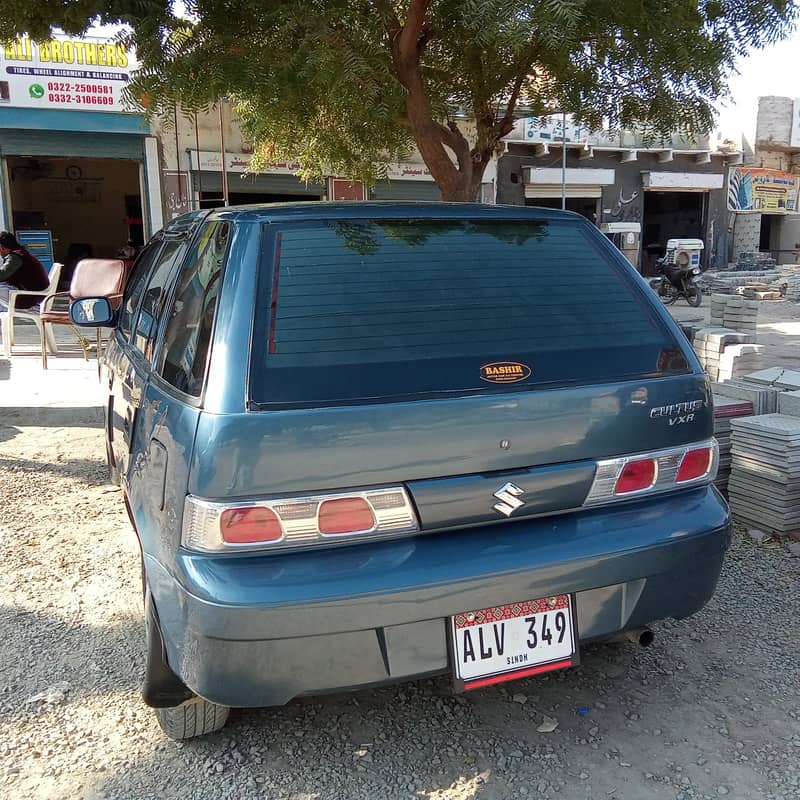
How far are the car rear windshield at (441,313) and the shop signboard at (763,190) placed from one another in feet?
74.5

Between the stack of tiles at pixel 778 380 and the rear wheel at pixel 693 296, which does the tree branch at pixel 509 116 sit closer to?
the stack of tiles at pixel 778 380

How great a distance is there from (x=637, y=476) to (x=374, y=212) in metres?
1.21

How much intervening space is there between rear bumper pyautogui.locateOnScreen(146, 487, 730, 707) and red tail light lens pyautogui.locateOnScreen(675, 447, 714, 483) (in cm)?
23

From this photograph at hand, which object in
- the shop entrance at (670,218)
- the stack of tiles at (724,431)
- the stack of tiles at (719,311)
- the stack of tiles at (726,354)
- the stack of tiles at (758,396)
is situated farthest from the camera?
the shop entrance at (670,218)

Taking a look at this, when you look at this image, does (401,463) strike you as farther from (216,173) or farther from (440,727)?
(216,173)

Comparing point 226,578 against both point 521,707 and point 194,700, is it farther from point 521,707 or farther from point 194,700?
point 521,707

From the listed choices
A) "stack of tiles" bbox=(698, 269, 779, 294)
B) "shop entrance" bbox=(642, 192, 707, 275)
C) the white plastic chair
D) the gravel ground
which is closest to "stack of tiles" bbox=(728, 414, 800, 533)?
the gravel ground

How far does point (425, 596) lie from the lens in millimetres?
1911

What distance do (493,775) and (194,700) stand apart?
3.06ft

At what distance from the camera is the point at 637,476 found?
7.30ft

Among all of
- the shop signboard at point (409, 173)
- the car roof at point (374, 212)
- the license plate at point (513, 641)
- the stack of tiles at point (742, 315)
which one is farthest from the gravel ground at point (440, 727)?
the shop signboard at point (409, 173)

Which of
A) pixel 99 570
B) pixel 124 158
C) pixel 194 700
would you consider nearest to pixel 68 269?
pixel 124 158

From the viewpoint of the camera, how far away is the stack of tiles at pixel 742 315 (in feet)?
30.2

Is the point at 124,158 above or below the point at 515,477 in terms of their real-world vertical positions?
above
